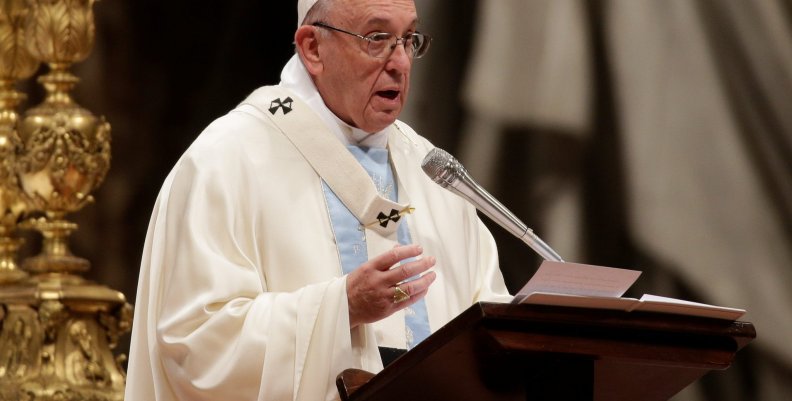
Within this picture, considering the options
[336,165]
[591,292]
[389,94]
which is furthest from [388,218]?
[591,292]

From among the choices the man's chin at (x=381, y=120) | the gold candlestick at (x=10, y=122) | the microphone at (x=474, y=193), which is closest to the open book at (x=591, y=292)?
the microphone at (x=474, y=193)

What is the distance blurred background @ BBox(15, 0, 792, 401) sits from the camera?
5.89 meters

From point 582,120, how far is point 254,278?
2.94 meters

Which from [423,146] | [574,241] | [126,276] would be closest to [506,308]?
[423,146]

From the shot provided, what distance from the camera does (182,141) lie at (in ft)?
21.6

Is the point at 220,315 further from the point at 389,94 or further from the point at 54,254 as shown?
the point at 54,254

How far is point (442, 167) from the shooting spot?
3316 mm

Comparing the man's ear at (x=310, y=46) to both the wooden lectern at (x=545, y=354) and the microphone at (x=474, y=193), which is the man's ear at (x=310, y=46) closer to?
the microphone at (x=474, y=193)

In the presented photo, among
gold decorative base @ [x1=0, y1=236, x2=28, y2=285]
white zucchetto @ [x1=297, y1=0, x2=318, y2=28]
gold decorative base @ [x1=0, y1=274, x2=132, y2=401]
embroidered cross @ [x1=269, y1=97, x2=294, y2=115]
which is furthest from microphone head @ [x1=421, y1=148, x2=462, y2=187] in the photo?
gold decorative base @ [x1=0, y1=236, x2=28, y2=285]

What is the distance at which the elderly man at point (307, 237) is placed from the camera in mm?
3340

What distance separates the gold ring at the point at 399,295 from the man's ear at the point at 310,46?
94cm

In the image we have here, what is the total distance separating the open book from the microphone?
1.40 feet

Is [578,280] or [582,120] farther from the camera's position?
[582,120]

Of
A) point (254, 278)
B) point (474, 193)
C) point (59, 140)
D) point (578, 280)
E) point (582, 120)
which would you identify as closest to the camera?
point (578, 280)
